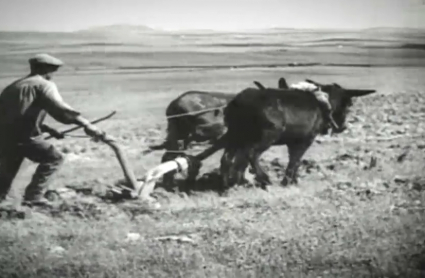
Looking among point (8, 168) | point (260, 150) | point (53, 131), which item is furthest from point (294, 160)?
point (8, 168)

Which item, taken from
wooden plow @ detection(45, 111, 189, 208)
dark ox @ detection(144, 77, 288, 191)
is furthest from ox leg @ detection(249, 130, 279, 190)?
wooden plow @ detection(45, 111, 189, 208)

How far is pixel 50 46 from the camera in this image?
92.4 inches

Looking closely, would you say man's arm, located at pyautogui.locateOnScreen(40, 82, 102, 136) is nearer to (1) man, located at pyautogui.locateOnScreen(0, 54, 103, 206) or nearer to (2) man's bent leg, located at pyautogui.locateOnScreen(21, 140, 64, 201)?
(1) man, located at pyautogui.locateOnScreen(0, 54, 103, 206)

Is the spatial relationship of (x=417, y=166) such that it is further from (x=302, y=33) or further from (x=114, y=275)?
(x=114, y=275)

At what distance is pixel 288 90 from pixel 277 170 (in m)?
0.30

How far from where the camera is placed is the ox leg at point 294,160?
2.53m

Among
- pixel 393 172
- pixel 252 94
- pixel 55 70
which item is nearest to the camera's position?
pixel 55 70

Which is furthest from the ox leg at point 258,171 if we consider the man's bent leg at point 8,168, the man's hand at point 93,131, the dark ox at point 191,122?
the man's bent leg at point 8,168

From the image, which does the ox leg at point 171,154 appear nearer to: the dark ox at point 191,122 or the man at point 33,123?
the dark ox at point 191,122

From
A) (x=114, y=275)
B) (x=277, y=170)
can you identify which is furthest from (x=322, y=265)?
(x=114, y=275)

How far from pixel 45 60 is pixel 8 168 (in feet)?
1.29

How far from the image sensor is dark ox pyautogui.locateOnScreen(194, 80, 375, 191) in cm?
246

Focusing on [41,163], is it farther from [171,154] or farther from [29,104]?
[171,154]

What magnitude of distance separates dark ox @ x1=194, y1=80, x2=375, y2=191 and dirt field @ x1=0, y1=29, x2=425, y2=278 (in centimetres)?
4
